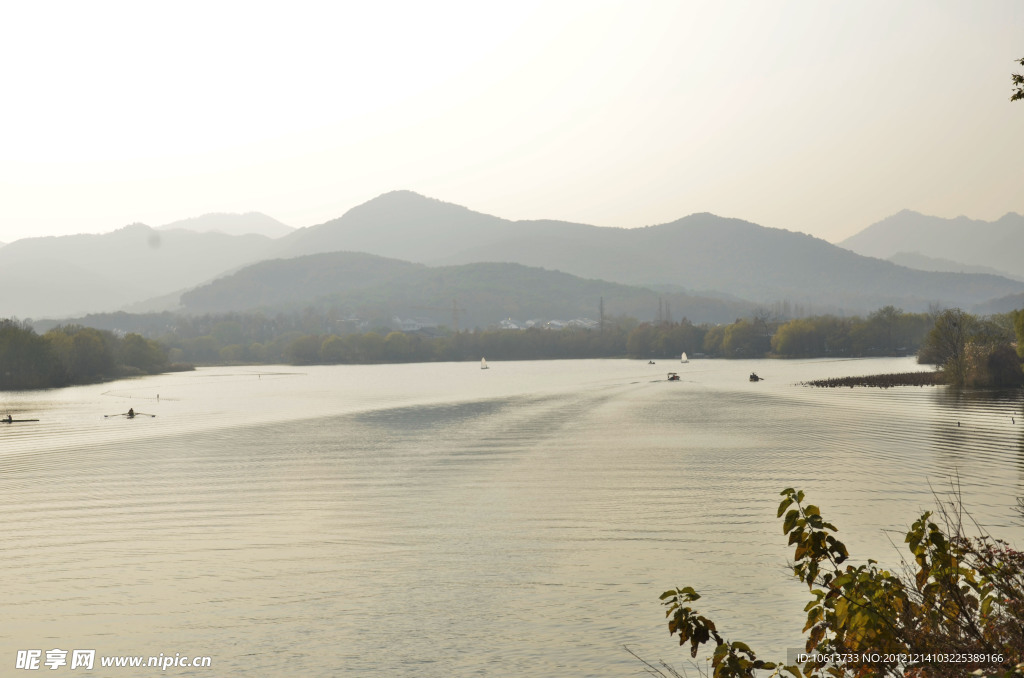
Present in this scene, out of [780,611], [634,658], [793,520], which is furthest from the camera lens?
[780,611]

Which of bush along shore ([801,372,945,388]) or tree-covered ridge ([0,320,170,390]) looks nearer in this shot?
bush along shore ([801,372,945,388])

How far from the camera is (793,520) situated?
8367 mm

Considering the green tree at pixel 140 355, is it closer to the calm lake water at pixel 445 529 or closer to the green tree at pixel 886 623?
the calm lake water at pixel 445 529

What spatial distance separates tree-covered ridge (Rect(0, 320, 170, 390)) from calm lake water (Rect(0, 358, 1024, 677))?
64991mm

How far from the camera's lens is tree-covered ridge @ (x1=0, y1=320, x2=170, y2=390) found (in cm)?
11488

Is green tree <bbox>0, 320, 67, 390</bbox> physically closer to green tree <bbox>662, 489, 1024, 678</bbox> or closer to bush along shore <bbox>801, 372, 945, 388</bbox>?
bush along shore <bbox>801, 372, 945, 388</bbox>

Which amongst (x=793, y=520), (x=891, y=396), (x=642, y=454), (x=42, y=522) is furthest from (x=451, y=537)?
(x=891, y=396)

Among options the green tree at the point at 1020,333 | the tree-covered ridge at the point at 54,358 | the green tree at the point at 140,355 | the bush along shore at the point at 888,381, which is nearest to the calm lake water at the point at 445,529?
the green tree at the point at 1020,333

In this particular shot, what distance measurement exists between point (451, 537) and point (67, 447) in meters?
35.1

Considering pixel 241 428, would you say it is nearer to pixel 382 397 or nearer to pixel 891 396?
pixel 382 397

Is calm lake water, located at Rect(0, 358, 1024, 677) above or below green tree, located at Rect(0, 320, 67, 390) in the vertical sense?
below

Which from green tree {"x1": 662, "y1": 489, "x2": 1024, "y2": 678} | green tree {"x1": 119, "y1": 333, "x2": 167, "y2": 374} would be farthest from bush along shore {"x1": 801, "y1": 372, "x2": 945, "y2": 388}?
green tree {"x1": 119, "y1": 333, "x2": 167, "y2": 374}

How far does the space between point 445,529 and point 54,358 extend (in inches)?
4548

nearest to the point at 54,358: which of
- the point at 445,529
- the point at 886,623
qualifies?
the point at 445,529
